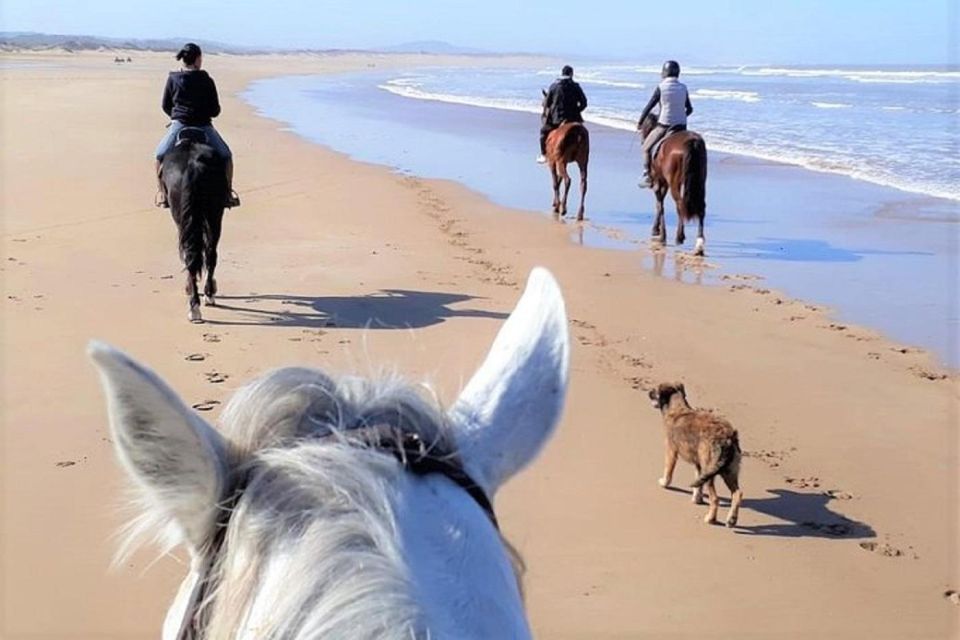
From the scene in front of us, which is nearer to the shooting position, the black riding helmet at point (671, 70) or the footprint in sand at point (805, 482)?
the footprint in sand at point (805, 482)

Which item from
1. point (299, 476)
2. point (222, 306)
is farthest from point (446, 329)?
point (299, 476)

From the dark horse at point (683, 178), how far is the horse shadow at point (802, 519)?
628cm

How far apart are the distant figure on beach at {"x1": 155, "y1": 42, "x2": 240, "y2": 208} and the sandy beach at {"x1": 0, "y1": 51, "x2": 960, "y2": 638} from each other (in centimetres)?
A: 132

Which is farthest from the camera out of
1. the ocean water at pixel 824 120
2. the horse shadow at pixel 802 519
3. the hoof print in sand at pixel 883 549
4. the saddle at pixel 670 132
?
the ocean water at pixel 824 120

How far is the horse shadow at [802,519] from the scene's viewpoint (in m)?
4.80

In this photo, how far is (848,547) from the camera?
15.4 feet

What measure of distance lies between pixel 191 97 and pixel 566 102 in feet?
24.7

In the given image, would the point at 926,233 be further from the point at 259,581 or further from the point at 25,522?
the point at 259,581

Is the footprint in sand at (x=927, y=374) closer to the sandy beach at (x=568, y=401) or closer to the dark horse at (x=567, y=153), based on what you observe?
the sandy beach at (x=568, y=401)

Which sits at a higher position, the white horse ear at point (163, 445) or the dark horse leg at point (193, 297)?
the white horse ear at point (163, 445)

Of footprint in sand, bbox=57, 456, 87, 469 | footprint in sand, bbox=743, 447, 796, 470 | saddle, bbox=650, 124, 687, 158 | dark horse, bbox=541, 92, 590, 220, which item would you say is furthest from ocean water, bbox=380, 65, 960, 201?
footprint in sand, bbox=57, 456, 87, 469

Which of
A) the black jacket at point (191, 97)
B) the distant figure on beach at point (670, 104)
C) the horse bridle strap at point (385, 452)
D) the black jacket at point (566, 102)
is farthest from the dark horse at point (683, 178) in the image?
the horse bridle strap at point (385, 452)

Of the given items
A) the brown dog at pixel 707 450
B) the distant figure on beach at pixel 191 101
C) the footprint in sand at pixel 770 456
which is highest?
the distant figure on beach at pixel 191 101

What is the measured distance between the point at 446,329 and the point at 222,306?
197cm
